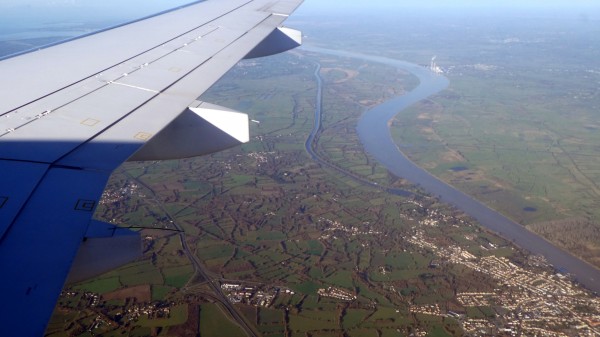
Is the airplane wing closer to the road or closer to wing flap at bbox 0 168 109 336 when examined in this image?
wing flap at bbox 0 168 109 336

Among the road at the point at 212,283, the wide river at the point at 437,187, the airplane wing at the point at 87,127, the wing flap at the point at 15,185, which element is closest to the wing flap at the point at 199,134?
the airplane wing at the point at 87,127

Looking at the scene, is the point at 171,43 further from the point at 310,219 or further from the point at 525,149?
the point at 525,149

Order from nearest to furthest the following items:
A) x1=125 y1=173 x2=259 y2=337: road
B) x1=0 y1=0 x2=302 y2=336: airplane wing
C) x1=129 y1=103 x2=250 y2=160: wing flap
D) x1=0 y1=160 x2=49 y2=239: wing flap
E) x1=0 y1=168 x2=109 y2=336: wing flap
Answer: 1. x1=0 y1=168 x2=109 y2=336: wing flap
2. x1=0 y1=0 x2=302 y2=336: airplane wing
3. x1=0 y1=160 x2=49 y2=239: wing flap
4. x1=129 y1=103 x2=250 y2=160: wing flap
5. x1=125 y1=173 x2=259 y2=337: road

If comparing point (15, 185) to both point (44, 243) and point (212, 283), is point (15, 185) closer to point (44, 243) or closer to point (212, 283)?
point (44, 243)

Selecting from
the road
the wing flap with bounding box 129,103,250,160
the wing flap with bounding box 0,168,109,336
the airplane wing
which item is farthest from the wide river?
the wing flap with bounding box 0,168,109,336

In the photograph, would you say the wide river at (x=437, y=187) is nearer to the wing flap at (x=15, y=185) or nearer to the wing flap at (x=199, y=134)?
the wing flap at (x=199, y=134)

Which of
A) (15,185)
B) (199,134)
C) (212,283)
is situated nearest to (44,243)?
(15,185)
